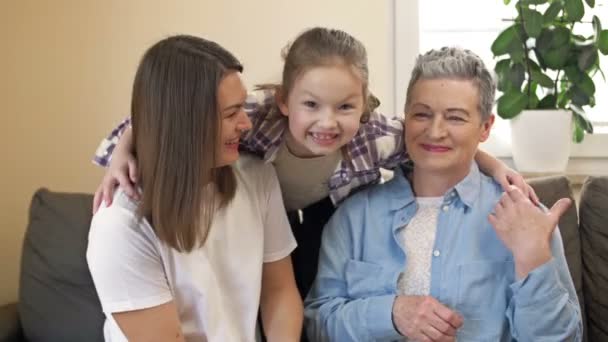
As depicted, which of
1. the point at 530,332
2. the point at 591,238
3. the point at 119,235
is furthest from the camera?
the point at 591,238

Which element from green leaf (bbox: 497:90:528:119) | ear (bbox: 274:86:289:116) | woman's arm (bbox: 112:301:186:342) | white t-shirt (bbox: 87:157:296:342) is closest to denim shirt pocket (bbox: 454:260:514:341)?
white t-shirt (bbox: 87:157:296:342)

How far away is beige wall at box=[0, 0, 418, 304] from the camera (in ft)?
7.53

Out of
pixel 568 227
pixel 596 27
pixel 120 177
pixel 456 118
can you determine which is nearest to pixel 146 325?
pixel 120 177

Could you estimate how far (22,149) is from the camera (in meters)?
2.32

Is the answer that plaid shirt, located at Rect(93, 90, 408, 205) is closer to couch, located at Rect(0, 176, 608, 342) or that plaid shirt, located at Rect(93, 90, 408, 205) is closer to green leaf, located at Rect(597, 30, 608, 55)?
couch, located at Rect(0, 176, 608, 342)

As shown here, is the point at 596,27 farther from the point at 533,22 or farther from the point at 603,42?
the point at 533,22

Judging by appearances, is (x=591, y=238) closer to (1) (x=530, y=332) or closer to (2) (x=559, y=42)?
(1) (x=530, y=332)

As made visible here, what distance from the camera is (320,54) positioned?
146 centimetres

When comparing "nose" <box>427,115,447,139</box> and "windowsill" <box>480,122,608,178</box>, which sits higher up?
"nose" <box>427,115,447,139</box>

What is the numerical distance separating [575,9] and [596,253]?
2.69 ft

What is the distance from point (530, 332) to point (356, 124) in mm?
562

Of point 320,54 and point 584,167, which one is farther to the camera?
point 584,167

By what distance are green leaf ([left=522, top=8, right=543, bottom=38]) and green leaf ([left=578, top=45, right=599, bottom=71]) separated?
0.17m

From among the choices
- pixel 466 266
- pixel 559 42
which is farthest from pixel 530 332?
pixel 559 42
